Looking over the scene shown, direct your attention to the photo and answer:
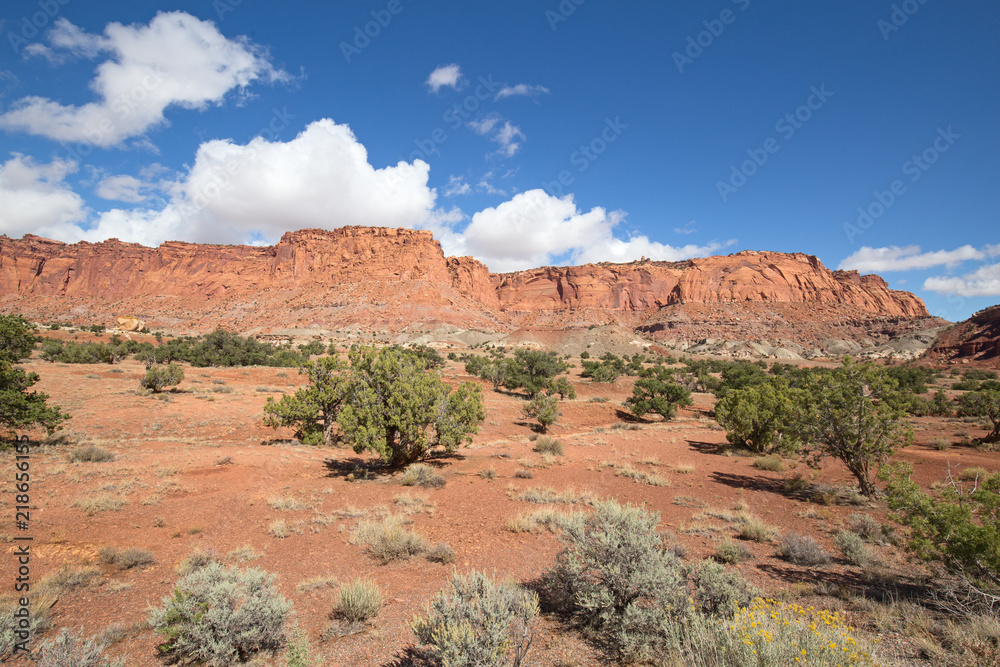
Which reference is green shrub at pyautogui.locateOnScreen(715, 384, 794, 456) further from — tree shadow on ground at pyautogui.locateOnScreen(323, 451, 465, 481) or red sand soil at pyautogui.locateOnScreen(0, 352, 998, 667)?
tree shadow on ground at pyautogui.locateOnScreen(323, 451, 465, 481)

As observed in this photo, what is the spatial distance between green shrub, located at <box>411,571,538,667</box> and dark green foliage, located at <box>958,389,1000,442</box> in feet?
80.7

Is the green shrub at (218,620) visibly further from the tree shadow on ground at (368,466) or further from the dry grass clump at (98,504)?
the tree shadow on ground at (368,466)

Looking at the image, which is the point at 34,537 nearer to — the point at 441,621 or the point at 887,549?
the point at 441,621

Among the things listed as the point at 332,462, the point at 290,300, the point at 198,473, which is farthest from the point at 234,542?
the point at 290,300

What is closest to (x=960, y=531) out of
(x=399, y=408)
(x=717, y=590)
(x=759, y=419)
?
(x=717, y=590)

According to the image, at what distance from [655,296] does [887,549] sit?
134306mm

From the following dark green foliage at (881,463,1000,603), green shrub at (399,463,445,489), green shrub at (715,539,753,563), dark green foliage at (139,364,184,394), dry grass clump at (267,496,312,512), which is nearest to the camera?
dark green foliage at (881,463,1000,603)

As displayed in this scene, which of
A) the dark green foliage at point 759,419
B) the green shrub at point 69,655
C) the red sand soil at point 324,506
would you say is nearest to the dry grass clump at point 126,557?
the red sand soil at point 324,506

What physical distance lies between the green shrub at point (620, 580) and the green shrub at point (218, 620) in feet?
10.5

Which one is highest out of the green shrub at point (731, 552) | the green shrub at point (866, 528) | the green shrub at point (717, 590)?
the green shrub at point (717, 590)

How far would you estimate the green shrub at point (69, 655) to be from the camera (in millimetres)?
3297

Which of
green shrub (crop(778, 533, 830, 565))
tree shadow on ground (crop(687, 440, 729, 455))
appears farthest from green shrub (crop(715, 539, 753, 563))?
tree shadow on ground (crop(687, 440, 729, 455))

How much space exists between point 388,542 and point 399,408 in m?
5.59

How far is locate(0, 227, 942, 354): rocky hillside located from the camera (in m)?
90.4
